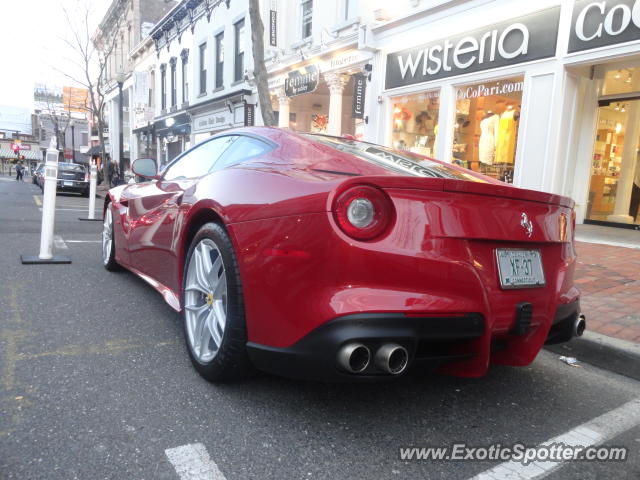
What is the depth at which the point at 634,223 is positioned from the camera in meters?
9.03

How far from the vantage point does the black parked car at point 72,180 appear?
18.4 m

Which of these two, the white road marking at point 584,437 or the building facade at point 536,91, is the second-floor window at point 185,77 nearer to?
the building facade at point 536,91

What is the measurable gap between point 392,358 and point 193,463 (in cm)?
82

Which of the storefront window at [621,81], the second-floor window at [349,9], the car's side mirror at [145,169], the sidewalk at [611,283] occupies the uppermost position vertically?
the second-floor window at [349,9]

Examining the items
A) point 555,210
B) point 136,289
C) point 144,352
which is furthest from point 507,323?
point 136,289

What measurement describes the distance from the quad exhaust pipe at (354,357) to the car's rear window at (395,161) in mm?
887

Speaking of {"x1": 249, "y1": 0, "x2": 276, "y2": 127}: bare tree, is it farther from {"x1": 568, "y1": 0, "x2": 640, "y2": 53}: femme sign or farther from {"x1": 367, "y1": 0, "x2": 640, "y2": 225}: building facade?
{"x1": 568, "y1": 0, "x2": 640, "y2": 53}: femme sign

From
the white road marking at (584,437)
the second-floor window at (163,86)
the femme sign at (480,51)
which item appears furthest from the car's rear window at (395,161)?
the second-floor window at (163,86)

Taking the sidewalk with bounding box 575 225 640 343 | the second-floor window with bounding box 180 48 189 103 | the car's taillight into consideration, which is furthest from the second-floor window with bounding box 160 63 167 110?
the car's taillight

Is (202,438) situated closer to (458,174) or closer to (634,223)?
(458,174)

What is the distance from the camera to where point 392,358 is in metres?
1.70

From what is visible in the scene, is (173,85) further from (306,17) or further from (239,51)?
(306,17)

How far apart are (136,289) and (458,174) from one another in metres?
2.94

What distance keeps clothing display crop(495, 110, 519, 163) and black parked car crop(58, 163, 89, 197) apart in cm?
1600
